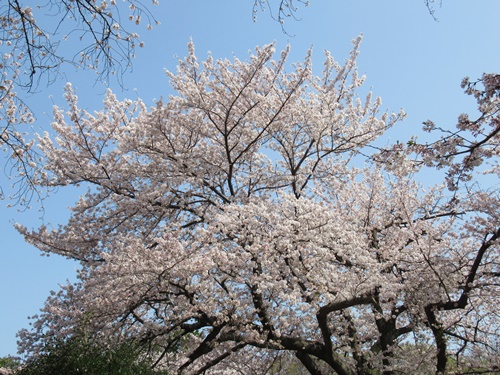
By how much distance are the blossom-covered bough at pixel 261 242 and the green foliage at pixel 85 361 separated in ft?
2.81

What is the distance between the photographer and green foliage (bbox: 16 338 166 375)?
6.81 m

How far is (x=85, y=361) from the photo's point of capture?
6.86 meters

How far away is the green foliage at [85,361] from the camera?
681 centimetres

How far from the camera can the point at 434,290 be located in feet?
27.9

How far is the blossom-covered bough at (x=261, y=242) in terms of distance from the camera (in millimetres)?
8391

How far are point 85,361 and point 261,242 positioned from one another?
12.1ft

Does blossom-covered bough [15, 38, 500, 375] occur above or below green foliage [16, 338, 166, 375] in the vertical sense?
above

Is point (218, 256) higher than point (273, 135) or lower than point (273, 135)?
lower

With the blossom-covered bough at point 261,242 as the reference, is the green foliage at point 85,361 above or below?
below

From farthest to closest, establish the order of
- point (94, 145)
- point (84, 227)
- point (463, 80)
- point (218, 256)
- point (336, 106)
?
point (336, 106) → point (94, 145) → point (84, 227) → point (218, 256) → point (463, 80)

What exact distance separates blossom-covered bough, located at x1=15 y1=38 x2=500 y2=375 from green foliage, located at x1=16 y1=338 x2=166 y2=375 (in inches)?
33.7

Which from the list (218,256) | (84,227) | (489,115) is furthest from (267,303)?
(489,115)

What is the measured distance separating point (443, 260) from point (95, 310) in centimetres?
643

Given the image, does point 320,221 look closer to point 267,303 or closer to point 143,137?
point 267,303
